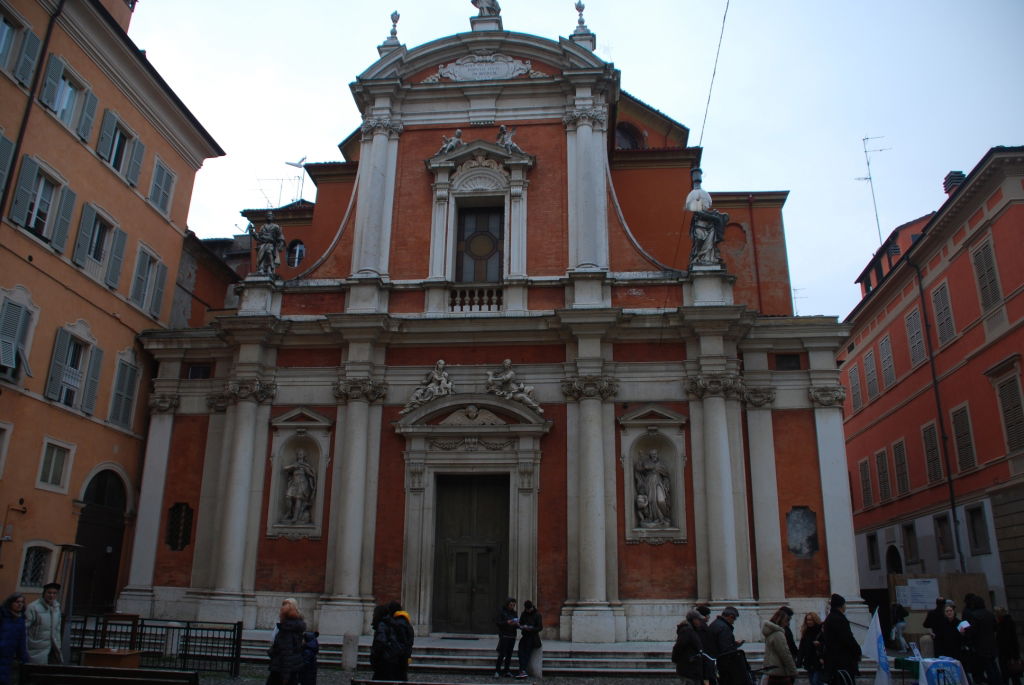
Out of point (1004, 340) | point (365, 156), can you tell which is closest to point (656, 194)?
point (365, 156)

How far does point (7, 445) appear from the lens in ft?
45.6

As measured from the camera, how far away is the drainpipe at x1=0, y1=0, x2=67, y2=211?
1401 cm

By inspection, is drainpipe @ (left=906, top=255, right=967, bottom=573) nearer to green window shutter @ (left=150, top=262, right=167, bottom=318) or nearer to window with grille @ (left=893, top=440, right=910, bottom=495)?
window with grille @ (left=893, top=440, right=910, bottom=495)

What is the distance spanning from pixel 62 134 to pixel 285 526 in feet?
28.0

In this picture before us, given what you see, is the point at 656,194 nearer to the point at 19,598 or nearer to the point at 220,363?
the point at 220,363

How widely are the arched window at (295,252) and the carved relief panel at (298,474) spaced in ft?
20.1

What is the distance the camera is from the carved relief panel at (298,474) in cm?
1590

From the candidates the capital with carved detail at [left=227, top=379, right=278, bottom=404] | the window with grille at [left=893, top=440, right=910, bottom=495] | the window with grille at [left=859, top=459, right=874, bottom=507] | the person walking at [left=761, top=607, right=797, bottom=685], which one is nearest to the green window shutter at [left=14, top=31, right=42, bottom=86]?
the capital with carved detail at [left=227, top=379, right=278, bottom=404]

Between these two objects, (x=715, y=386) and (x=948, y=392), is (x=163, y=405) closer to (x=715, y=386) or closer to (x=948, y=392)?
(x=715, y=386)

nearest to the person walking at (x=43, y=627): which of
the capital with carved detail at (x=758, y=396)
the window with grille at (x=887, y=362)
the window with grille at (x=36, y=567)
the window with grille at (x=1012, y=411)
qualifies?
the window with grille at (x=36, y=567)

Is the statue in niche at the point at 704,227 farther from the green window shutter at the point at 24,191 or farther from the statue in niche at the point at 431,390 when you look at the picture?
the green window shutter at the point at 24,191

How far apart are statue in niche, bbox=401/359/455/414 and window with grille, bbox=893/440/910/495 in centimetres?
1537

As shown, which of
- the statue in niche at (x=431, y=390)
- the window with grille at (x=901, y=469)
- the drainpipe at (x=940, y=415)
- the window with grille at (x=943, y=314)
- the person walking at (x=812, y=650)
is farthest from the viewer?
the window with grille at (x=901, y=469)

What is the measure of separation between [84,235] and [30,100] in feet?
8.68
